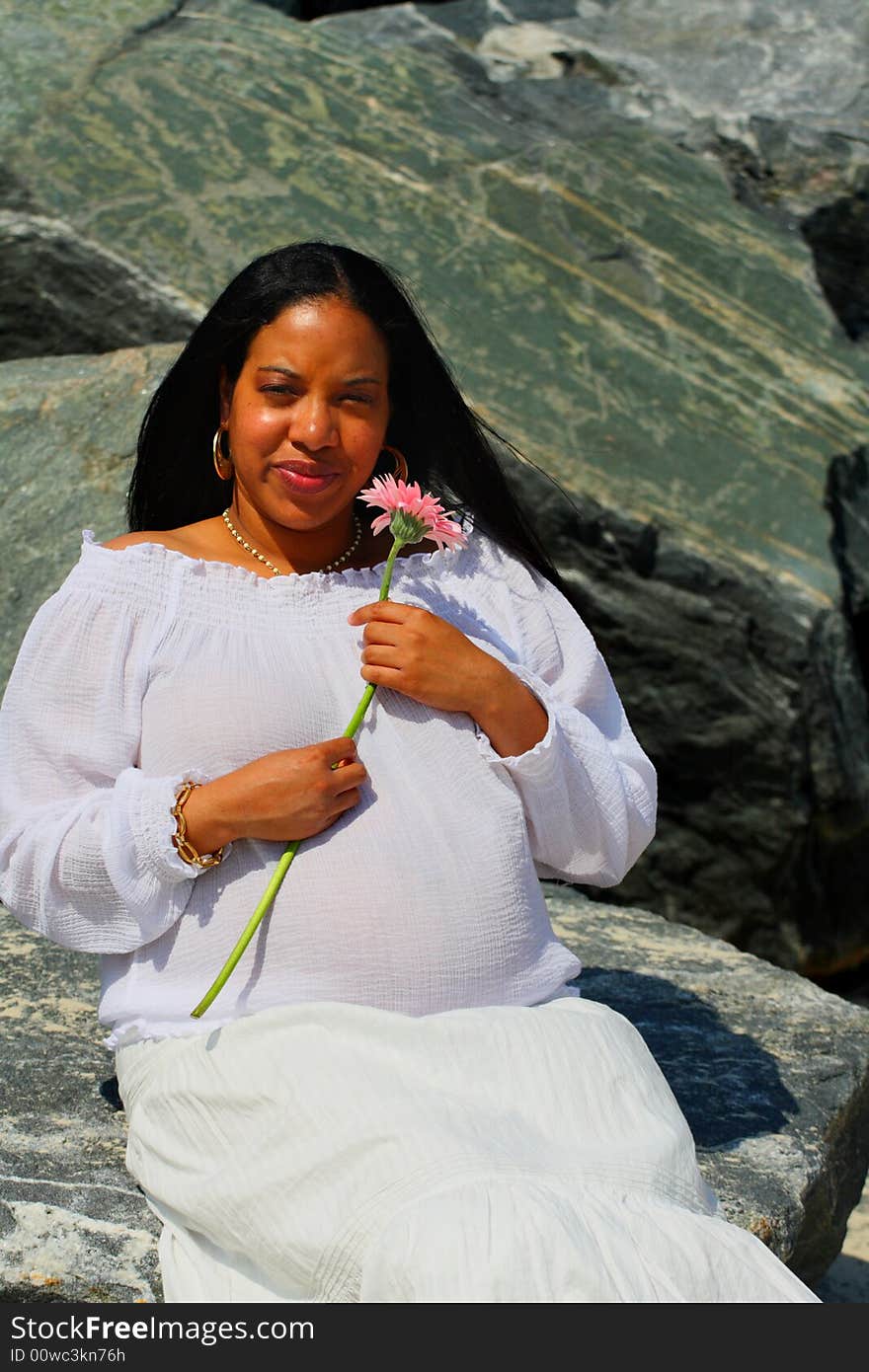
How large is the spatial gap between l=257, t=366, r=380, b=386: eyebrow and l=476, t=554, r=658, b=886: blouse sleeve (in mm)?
430

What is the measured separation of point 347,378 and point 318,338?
7 cm

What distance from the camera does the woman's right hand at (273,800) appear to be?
228cm

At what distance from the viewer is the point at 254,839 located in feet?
7.73

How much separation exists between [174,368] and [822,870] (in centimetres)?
291

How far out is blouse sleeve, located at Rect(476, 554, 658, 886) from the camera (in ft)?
8.10

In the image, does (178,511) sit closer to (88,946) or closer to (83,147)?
(88,946)

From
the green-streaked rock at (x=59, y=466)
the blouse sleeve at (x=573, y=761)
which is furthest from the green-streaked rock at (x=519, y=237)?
the blouse sleeve at (x=573, y=761)

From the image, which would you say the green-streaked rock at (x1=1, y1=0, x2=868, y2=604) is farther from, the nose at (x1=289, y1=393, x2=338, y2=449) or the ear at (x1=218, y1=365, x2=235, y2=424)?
the nose at (x1=289, y1=393, x2=338, y2=449)

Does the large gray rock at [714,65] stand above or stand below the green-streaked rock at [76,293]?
above

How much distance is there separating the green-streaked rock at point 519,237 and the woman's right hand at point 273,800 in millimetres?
2455

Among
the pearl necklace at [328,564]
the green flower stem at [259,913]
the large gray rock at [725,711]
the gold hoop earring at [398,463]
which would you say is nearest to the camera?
the green flower stem at [259,913]

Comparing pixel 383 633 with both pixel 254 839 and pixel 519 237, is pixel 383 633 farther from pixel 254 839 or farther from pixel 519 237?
pixel 519 237

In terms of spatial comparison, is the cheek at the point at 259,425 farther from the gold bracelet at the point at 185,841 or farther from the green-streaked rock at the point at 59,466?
the green-streaked rock at the point at 59,466
